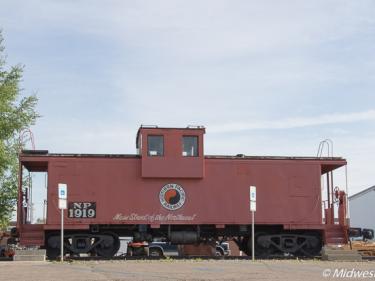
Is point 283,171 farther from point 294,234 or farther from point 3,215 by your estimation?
point 3,215

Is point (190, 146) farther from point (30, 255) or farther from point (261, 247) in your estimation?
point (30, 255)

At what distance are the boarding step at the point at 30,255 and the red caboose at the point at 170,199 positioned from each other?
6.85 ft

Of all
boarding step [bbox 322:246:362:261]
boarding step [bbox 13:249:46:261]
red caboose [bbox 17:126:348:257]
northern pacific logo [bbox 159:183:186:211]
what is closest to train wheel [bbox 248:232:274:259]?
red caboose [bbox 17:126:348:257]

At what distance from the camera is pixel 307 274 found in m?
14.3

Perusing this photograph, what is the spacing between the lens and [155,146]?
21.0 metres

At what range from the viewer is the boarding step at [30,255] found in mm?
17922

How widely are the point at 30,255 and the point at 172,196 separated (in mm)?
5476

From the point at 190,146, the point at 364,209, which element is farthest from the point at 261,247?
the point at 364,209

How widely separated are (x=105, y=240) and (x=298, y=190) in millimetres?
7238

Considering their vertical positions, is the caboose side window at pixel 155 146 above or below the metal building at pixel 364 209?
above

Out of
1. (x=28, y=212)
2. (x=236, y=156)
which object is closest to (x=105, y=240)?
(x=28, y=212)

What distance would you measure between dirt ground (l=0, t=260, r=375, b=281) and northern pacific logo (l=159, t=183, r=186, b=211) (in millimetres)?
4163

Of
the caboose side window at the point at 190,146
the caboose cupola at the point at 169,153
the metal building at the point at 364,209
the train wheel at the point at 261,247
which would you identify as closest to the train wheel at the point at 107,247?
the caboose cupola at the point at 169,153

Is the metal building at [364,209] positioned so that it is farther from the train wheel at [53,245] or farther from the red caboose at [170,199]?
the train wheel at [53,245]
